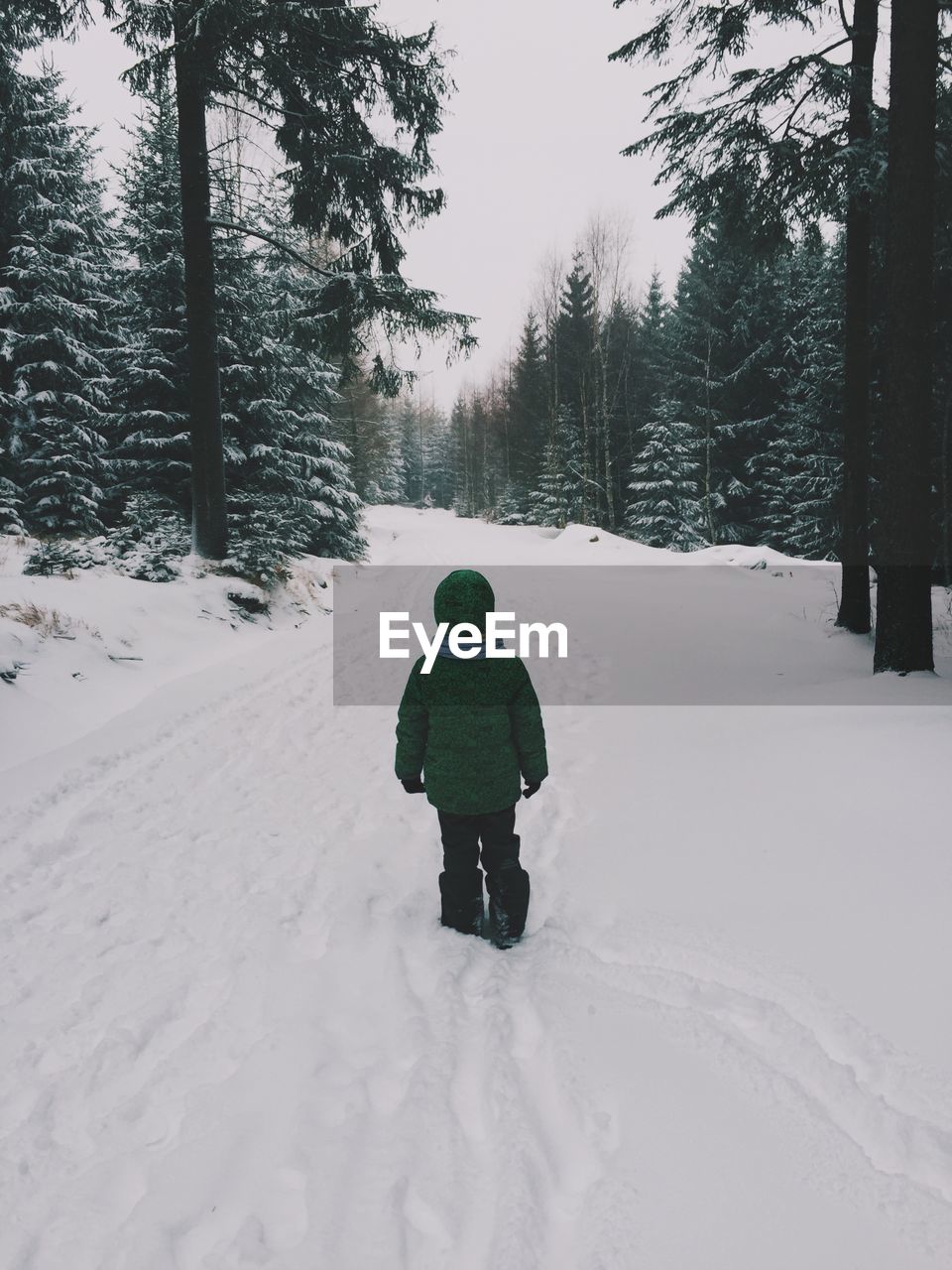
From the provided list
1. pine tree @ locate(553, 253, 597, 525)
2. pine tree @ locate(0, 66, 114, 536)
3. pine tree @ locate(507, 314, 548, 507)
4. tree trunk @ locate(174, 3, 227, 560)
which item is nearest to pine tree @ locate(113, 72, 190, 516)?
pine tree @ locate(0, 66, 114, 536)

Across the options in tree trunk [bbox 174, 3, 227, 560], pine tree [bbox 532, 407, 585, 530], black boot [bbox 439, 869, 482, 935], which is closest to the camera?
black boot [bbox 439, 869, 482, 935]

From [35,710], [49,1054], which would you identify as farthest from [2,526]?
[49,1054]

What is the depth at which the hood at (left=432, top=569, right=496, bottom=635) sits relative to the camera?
3203mm

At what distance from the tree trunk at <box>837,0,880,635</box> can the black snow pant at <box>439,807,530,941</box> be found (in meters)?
7.16

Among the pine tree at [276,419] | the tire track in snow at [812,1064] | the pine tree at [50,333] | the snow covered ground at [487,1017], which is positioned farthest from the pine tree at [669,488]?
the tire track in snow at [812,1064]

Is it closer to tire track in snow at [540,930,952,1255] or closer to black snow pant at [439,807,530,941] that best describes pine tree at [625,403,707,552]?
black snow pant at [439,807,530,941]

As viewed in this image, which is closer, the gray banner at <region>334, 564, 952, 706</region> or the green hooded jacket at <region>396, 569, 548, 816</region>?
the green hooded jacket at <region>396, 569, 548, 816</region>

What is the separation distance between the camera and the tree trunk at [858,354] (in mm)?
7719

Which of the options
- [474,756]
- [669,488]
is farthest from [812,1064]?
[669,488]

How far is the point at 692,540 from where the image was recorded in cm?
2644

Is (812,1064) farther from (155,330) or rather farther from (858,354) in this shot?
(155,330)

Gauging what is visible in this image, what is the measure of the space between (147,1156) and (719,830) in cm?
314

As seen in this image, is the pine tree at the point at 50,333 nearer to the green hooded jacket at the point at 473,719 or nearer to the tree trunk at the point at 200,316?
the tree trunk at the point at 200,316

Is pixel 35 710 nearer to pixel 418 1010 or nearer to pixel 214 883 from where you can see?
pixel 214 883
